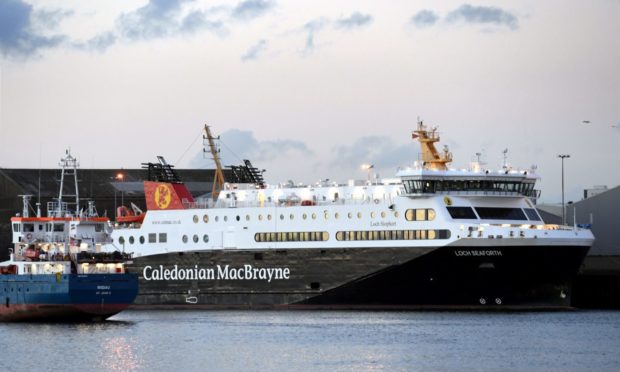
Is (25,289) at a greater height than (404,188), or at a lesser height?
lesser

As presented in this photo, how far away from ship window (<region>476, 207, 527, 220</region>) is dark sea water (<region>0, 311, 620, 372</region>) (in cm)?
529

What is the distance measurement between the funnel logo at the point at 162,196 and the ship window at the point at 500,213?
18.0 meters

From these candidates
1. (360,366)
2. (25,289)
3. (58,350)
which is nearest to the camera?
(360,366)

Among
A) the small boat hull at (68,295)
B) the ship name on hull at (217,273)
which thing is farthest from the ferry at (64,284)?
the ship name on hull at (217,273)

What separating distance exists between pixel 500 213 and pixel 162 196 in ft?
63.3

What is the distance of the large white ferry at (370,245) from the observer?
67.9 m

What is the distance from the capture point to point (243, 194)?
7569cm

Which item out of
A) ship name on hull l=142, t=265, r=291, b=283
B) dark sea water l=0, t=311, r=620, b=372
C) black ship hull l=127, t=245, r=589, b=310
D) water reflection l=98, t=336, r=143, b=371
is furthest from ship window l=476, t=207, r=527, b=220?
water reflection l=98, t=336, r=143, b=371

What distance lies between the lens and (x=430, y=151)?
72.6 metres

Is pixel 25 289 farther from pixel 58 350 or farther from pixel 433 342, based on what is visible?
pixel 433 342

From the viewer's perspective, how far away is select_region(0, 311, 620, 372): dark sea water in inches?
2021

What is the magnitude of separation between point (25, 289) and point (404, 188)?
18944 mm

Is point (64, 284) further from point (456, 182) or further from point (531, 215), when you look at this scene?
point (531, 215)

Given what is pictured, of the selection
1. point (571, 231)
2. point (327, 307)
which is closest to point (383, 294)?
point (327, 307)
